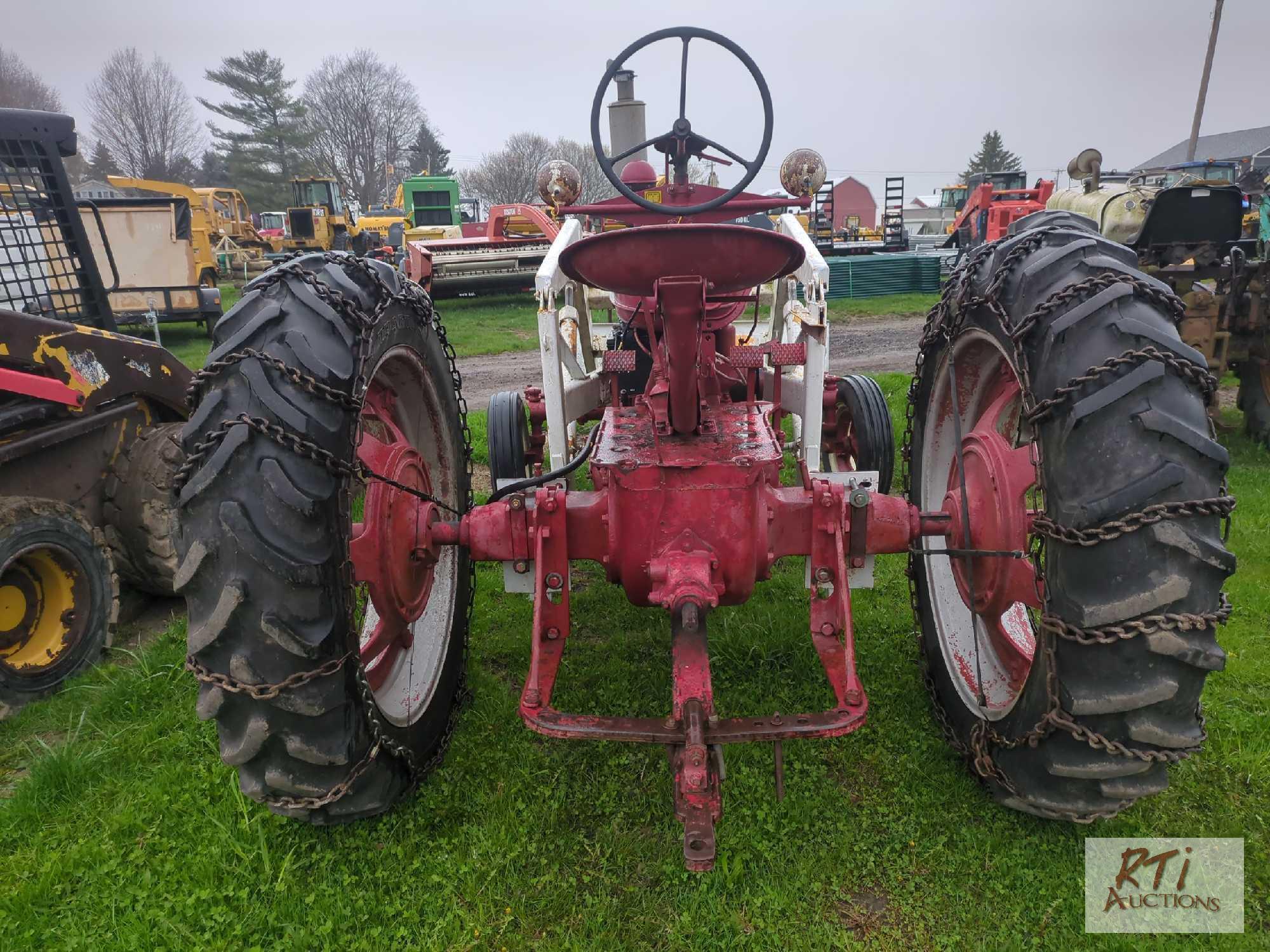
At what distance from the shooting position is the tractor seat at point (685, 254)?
1846mm

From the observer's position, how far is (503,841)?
225 cm

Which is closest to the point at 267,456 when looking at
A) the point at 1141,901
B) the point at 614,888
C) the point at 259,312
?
the point at 259,312

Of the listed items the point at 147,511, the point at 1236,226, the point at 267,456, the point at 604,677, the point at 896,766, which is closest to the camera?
the point at 267,456

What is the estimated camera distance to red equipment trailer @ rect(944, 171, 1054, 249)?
15.0 m

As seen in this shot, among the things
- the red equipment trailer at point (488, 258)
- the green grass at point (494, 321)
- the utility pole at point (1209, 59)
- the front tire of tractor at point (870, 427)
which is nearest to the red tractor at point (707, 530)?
the front tire of tractor at point (870, 427)

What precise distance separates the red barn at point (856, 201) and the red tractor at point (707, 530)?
169 feet

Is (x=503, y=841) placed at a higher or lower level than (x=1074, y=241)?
lower

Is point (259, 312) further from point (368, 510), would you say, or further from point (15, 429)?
point (15, 429)

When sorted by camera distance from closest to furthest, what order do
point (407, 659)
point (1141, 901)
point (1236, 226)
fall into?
point (1141, 901)
point (407, 659)
point (1236, 226)

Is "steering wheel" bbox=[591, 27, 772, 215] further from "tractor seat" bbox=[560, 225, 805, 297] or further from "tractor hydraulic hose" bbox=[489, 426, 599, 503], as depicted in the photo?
"tractor hydraulic hose" bbox=[489, 426, 599, 503]

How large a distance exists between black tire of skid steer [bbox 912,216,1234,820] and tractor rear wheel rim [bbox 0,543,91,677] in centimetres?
343

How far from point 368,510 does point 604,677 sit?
119 centimetres

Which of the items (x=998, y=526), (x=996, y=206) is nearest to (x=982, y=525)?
(x=998, y=526)

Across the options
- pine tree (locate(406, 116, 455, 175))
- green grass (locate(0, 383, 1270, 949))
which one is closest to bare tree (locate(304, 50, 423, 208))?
pine tree (locate(406, 116, 455, 175))
